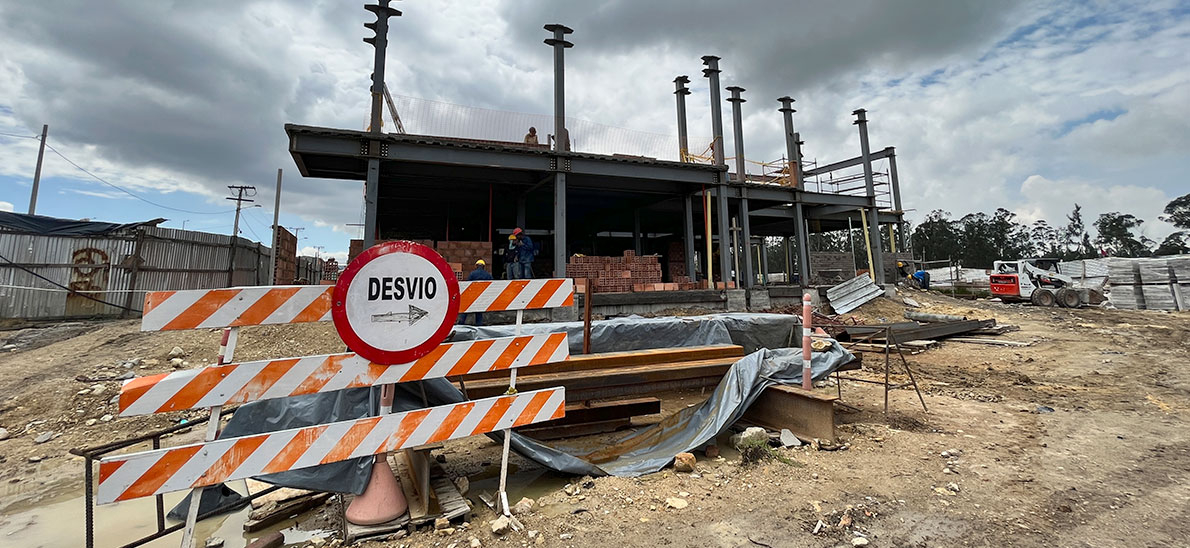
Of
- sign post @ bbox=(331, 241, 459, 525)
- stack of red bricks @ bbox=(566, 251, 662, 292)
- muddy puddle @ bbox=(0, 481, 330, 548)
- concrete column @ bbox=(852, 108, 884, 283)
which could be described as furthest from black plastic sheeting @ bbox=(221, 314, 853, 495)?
concrete column @ bbox=(852, 108, 884, 283)

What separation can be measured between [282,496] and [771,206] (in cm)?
1995

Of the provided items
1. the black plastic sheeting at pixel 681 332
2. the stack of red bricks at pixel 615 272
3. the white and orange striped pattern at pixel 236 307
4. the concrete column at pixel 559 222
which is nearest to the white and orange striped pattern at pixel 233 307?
the white and orange striped pattern at pixel 236 307

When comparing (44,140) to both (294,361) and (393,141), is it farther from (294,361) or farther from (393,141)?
(294,361)

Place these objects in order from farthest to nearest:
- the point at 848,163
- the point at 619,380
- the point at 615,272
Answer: the point at 848,163 < the point at 615,272 < the point at 619,380

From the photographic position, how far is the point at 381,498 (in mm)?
2539

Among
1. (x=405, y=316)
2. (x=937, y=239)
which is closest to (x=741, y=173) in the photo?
(x=405, y=316)

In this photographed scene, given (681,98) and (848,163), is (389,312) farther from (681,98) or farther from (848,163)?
(848,163)

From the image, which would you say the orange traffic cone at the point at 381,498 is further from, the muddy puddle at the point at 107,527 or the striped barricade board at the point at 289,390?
the muddy puddle at the point at 107,527

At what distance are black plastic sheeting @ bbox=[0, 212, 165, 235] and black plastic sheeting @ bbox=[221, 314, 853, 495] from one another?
1330 centimetres

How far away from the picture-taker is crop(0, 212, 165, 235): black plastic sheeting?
10.8 m

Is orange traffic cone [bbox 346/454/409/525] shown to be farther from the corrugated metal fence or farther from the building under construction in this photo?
the corrugated metal fence

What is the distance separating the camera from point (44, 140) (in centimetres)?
1911

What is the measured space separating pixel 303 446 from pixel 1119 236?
95887 mm

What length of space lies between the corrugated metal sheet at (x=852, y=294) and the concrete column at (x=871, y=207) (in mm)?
3353
